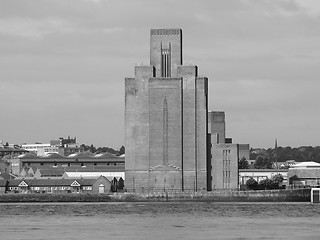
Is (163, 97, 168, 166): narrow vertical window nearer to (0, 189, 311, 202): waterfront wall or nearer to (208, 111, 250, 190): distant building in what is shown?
(0, 189, 311, 202): waterfront wall

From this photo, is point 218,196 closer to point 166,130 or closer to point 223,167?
point 166,130

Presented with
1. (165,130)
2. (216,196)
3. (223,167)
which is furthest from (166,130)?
(223,167)

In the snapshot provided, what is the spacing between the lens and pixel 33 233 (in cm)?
7700

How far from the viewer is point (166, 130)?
594ft

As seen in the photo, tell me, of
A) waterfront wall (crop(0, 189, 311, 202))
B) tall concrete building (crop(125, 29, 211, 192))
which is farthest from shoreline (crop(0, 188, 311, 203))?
tall concrete building (crop(125, 29, 211, 192))

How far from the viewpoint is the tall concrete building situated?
181 meters

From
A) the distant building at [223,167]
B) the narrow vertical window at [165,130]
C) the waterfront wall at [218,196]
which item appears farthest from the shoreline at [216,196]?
the distant building at [223,167]

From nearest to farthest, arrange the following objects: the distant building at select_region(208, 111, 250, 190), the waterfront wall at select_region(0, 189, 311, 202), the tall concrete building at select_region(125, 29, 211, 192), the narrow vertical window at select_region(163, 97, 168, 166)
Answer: the waterfront wall at select_region(0, 189, 311, 202), the narrow vertical window at select_region(163, 97, 168, 166), the tall concrete building at select_region(125, 29, 211, 192), the distant building at select_region(208, 111, 250, 190)

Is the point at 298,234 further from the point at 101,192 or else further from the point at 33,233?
the point at 101,192

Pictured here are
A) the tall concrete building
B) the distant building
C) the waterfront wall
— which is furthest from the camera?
the distant building

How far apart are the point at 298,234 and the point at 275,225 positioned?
1308cm

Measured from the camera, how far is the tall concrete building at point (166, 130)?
18100 centimetres

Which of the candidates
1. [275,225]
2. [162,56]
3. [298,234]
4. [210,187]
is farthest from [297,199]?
[298,234]

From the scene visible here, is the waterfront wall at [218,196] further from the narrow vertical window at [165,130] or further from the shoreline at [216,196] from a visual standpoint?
the narrow vertical window at [165,130]
